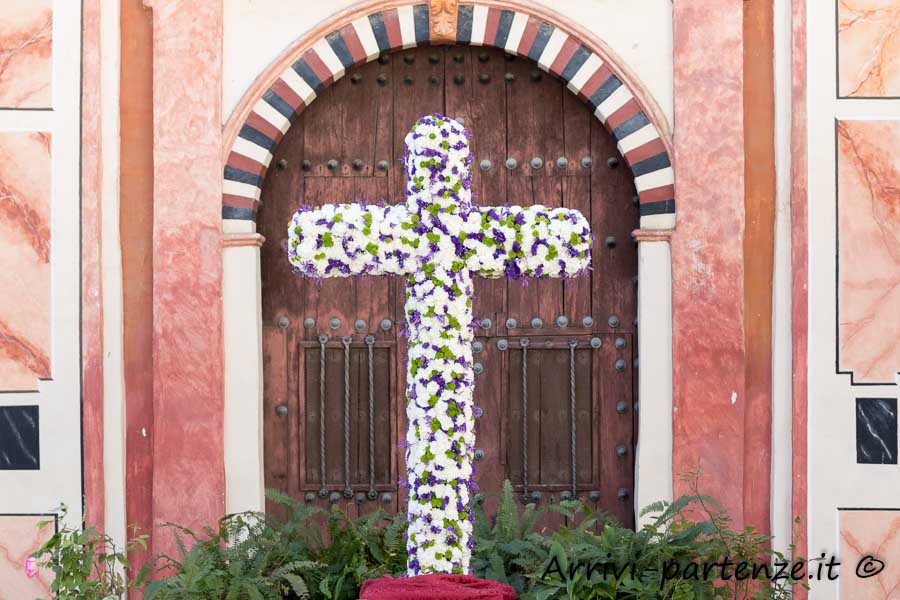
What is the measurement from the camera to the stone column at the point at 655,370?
4.86 meters

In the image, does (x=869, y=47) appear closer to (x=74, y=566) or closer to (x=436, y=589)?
(x=436, y=589)

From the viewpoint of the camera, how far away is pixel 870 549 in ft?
15.7

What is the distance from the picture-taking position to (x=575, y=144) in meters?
5.14

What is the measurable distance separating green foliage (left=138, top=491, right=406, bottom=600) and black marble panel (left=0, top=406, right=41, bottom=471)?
2.31ft

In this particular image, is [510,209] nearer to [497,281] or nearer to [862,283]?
[497,281]

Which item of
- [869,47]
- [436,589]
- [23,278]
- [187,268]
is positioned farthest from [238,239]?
[869,47]

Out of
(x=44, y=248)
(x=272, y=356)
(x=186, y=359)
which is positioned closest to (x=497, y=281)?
(x=272, y=356)

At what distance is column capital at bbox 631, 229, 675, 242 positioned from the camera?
15.9 feet

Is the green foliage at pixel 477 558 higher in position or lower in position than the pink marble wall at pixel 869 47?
lower

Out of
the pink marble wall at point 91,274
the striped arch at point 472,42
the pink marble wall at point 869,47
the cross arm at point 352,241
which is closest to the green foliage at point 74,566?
the pink marble wall at point 91,274

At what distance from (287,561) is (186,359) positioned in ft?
3.37

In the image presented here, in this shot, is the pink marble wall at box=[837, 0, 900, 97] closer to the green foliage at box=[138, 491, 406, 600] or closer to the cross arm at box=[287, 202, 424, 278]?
the cross arm at box=[287, 202, 424, 278]

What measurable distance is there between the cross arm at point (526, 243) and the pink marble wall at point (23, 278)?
2048 millimetres

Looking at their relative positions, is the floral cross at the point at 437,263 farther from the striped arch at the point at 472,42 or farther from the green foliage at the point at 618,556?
the striped arch at the point at 472,42
